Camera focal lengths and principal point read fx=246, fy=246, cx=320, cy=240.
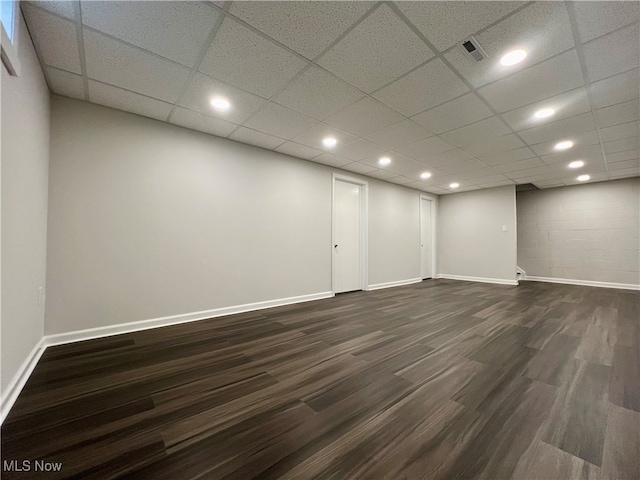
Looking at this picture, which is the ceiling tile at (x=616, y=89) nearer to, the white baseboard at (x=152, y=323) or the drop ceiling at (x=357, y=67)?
the drop ceiling at (x=357, y=67)

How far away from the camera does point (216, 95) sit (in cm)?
257

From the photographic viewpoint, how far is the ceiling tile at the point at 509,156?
13.3 ft

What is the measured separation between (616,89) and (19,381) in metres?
5.59

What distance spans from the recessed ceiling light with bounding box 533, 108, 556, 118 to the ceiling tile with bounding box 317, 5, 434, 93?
181cm

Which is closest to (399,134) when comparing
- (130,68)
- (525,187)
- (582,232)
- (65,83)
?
(130,68)

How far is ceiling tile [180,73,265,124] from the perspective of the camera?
2.38m

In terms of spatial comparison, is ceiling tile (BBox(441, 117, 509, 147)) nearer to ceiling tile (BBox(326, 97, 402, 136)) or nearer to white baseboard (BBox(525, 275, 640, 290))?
ceiling tile (BBox(326, 97, 402, 136))

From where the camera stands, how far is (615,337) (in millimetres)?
2791

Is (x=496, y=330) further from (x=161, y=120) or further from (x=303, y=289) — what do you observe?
(x=161, y=120)

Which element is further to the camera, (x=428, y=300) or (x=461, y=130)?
(x=428, y=300)

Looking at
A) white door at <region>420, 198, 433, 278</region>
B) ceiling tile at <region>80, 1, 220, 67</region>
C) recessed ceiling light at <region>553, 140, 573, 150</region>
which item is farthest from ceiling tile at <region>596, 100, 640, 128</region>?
white door at <region>420, 198, 433, 278</region>

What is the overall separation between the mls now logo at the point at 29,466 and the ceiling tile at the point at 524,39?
3493 millimetres

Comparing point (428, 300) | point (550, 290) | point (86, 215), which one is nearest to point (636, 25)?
point (428, 300)

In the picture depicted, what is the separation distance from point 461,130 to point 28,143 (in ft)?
14.5
